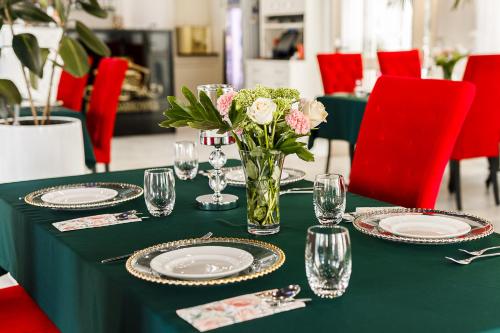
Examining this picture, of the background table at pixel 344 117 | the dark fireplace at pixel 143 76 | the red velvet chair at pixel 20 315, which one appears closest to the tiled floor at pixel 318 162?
the dark fireplace at pixel 143 76

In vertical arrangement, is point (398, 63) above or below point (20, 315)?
above

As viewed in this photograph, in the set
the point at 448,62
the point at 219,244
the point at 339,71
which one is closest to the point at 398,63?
the point at 448,62

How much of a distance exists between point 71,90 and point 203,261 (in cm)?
457

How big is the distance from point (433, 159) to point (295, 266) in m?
0.93

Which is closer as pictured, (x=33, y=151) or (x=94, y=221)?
(x=94, y=221)

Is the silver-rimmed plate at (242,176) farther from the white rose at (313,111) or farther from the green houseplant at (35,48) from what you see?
the green houseplant at (35,48)

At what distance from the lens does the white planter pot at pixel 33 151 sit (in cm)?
→ 317

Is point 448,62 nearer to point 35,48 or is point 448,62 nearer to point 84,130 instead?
point 84,130

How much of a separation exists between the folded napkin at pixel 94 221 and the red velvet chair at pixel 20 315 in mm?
289

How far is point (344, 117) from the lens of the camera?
549cm

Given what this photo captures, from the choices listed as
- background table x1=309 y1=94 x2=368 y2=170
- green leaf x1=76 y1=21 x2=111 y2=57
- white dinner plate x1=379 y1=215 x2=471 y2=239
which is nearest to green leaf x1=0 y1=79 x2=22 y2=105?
green leaf x1=76 y1=21 x2=111 y2=57

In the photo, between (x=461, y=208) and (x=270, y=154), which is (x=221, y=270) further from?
(x=461, y=208)

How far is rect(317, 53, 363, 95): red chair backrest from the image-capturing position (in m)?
6.30

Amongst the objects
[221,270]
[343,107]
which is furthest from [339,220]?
[343,107]
